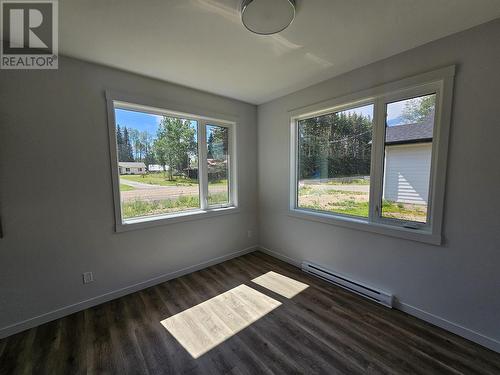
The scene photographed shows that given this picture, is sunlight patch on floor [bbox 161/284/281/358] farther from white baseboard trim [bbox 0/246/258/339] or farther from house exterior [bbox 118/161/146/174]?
house exterior [bbox 118/161/146/174]

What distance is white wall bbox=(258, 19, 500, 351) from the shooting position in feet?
5.13

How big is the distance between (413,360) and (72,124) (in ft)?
11.8

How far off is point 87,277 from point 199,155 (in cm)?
196

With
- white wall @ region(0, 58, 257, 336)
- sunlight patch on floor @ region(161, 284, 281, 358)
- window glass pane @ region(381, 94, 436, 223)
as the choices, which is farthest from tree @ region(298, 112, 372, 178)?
white wall @ region(0, 58, 257, 336)

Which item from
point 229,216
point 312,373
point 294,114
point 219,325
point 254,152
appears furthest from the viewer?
point 254,152

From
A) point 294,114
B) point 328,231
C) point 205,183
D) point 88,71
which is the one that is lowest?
point 328,231

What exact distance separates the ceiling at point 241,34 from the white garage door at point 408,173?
0.96 meters

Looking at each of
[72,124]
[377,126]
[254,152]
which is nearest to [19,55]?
[72,124]

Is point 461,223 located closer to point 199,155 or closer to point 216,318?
point 216,318

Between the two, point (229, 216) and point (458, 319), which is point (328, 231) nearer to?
point (458, 319)

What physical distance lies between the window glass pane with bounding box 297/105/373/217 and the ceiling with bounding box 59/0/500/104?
589mm

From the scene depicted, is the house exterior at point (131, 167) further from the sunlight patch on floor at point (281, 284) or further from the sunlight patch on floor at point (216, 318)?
the sunlight patch on floor at point (281, 284)

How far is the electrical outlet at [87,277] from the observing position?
211 centimetres

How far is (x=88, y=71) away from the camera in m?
2.03
